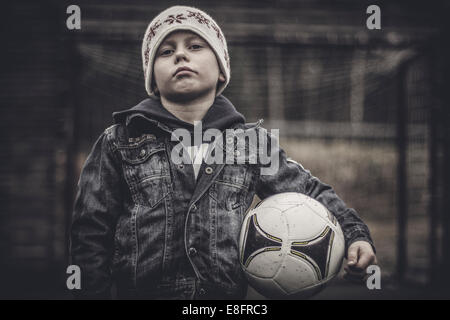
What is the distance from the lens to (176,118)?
197 centimetres

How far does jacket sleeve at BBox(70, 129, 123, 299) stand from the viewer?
6.09ft

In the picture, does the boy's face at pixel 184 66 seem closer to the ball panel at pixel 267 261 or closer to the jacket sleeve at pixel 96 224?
the jacket sleeve at pixel 96 224

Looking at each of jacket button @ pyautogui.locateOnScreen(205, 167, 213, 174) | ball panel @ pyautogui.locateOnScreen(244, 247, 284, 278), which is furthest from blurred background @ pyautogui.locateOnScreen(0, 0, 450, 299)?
jacket button @ pyautogui.locateOnScreen(205, 167, 213, 174)

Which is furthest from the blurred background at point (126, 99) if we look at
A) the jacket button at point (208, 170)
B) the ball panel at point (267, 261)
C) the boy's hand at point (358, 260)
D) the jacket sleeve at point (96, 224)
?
the jacket button at point (208, 170)

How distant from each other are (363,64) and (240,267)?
19.3 feet

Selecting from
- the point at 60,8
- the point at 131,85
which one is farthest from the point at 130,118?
the point at 131,85

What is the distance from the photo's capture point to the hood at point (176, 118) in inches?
76.9

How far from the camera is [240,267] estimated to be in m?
1.87

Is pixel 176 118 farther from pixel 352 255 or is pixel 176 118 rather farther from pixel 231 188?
pixel 352 255

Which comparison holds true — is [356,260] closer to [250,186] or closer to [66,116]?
[250,186]

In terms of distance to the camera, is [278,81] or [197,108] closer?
[197,108]

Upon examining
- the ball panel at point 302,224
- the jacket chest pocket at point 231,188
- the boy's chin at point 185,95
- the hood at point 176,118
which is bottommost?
the ball panel at point 302,224

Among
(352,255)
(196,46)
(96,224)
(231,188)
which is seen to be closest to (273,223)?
(231,188)

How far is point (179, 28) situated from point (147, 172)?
641 mm
